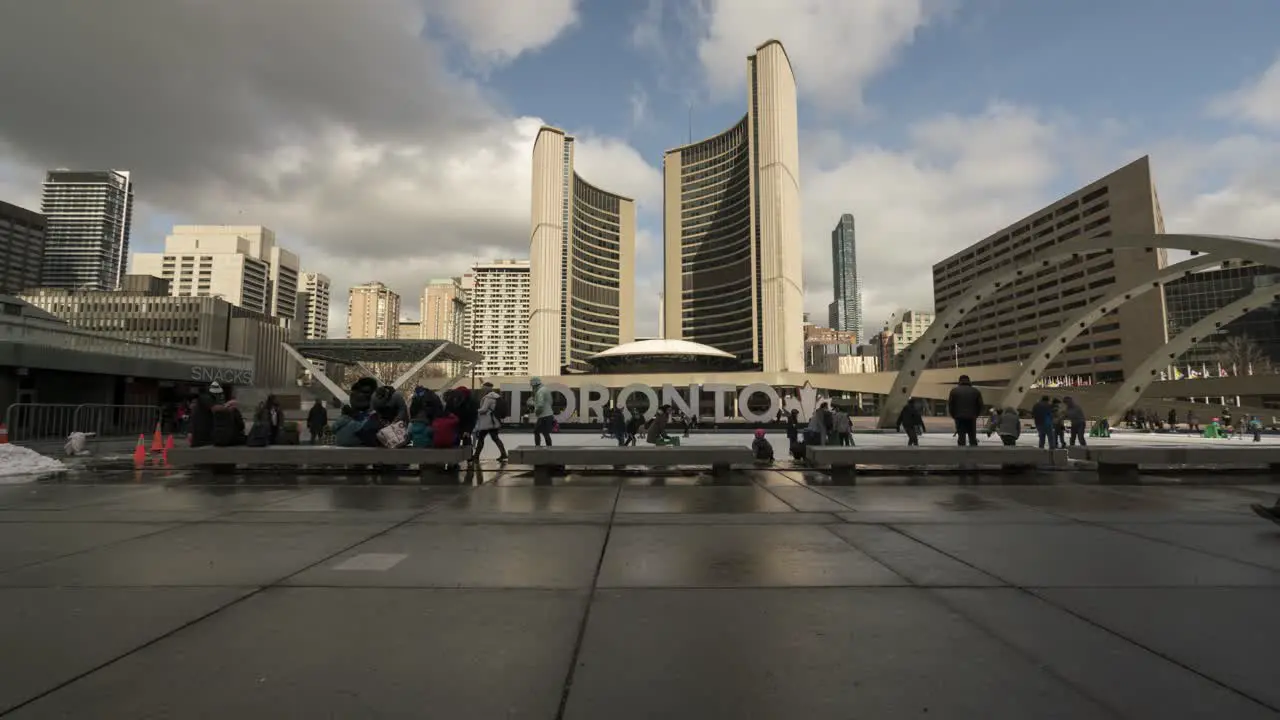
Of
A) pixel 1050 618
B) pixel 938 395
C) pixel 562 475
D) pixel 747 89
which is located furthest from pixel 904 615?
pixel 747 89

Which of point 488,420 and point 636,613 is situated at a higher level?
point 488,420

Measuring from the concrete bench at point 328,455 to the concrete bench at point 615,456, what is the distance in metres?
1.21

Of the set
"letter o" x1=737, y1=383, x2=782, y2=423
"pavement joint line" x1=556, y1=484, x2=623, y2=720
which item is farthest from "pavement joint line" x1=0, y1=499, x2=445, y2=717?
"letter o" x1=737, y1=383, x2=782, y2=423

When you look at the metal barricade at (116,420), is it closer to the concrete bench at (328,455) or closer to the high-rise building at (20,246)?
the concrete bench at (328,455)

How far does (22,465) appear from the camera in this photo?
10906mm

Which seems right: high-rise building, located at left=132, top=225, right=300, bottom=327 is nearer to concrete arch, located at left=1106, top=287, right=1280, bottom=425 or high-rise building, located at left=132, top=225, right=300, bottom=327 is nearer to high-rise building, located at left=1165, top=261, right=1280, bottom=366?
concrete arch, located at left=1106, top=287, right=1280, bottom=425

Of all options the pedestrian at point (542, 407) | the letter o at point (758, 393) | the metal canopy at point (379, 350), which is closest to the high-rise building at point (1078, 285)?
the letter o at point (758, 393)

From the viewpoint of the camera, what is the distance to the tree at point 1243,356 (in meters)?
78.9

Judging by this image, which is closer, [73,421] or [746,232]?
[73,421]

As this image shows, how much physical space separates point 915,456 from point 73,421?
2732 cm

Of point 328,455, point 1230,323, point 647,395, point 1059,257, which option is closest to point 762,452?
point 328,455

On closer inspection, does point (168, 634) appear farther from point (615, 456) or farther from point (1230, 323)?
point (1230, 323)

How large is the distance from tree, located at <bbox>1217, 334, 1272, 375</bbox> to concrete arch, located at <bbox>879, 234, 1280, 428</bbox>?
74.4m

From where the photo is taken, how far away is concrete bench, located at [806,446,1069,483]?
10.1m
